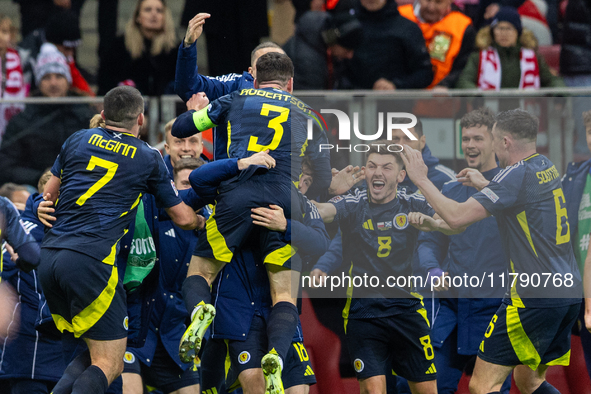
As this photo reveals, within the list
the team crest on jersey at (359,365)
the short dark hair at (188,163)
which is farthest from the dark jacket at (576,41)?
the team crest on jersey at (359,365)

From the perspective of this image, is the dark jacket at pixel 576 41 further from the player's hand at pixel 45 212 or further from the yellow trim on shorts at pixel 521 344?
the player's hand at pixel 45 212

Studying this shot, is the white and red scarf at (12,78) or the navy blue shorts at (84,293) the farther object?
the white and red scarf at (12,78)

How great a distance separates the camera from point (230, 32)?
972 centimetres

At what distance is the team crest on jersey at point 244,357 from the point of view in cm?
595

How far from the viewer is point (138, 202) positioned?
618cm

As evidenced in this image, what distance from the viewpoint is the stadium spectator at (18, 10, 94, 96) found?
32.7 feet

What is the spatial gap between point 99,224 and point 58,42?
503cm

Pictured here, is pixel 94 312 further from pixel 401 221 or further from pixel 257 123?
pixel 401 221

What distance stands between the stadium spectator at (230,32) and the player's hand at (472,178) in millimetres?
3563

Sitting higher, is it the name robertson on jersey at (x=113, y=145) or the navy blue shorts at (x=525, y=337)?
the name robertson on jersey at (x=113, y=145)

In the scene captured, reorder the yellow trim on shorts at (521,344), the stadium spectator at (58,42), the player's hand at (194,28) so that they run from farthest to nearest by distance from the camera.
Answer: the stadium spectator at (58,42) → the player's hand at (194,28) → the yellow trim on shorts at (521,344)

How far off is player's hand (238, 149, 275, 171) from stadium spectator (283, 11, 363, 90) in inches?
134

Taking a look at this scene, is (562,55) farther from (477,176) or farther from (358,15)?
(477,176)

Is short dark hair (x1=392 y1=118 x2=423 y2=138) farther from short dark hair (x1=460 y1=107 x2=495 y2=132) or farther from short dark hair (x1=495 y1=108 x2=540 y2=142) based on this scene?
short dark hair (x1=495 y1=108 x2=540 y2=142)
